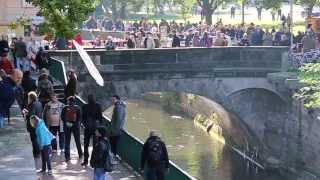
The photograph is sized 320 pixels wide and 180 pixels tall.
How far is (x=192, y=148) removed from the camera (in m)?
34.4

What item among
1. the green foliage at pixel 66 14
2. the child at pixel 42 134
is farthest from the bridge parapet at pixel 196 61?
the child at pixel 42 134

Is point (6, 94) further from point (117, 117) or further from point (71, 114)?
point (117, 117)

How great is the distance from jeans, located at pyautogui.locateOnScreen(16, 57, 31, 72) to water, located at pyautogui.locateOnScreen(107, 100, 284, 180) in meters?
7.86

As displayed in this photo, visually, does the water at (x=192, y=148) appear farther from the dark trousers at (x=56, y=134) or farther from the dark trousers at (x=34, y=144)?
the dark trousers at (x=34, y=144)

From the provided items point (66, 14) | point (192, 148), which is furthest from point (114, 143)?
point (192, 148)

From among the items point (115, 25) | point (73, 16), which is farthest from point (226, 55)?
point (115, 25)

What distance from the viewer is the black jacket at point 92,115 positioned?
16.7m

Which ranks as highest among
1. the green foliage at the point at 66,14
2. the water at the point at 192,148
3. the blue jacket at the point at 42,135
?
the green foliage at the point at 66,14

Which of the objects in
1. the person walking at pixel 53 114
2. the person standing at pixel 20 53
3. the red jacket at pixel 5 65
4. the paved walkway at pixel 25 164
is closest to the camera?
the paved walkway at pixel 25 164

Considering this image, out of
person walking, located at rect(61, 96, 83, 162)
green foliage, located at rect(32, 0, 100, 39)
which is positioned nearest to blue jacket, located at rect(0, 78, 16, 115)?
person walking, located at rect(61, 96, 83, 162)

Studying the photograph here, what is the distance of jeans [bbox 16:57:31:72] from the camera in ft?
85.0

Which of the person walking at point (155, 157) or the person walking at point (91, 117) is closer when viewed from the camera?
the person walking at point (155, 157)

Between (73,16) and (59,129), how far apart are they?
563 cm

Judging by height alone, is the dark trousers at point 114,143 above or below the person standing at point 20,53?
below
